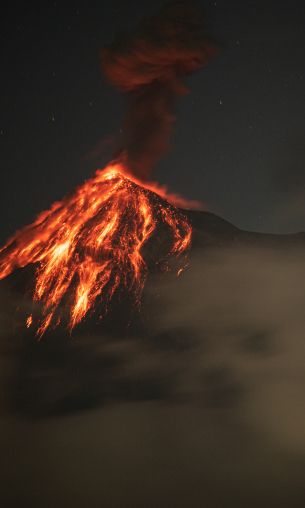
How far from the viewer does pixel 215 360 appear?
1901 inches

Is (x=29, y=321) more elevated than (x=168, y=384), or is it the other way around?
(x=29, y=321)

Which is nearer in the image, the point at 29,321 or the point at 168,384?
the point at 168,384

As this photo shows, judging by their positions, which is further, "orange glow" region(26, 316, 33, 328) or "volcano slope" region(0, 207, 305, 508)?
"orange glow" region(26, 316, 33, 328)

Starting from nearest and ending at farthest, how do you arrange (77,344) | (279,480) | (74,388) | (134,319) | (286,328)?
(134,319)
(74,388)
(77,344)
(286,328)
(279,480)

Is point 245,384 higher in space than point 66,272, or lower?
lower

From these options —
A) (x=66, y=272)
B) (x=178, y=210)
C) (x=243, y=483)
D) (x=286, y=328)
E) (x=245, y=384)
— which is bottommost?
(x=243, y=483)

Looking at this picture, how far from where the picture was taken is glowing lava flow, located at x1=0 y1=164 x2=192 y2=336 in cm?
3966

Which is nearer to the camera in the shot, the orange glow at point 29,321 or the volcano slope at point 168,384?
the volcano slope at point 168,384

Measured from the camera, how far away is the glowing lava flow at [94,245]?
39656mm

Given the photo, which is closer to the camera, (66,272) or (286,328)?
(66,272)

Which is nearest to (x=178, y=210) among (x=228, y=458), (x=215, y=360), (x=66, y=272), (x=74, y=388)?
(x=66, y=272)

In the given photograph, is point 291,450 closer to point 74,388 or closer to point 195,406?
point 195,406

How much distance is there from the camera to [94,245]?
40656 millimetres

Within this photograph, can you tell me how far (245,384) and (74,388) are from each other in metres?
17.0
